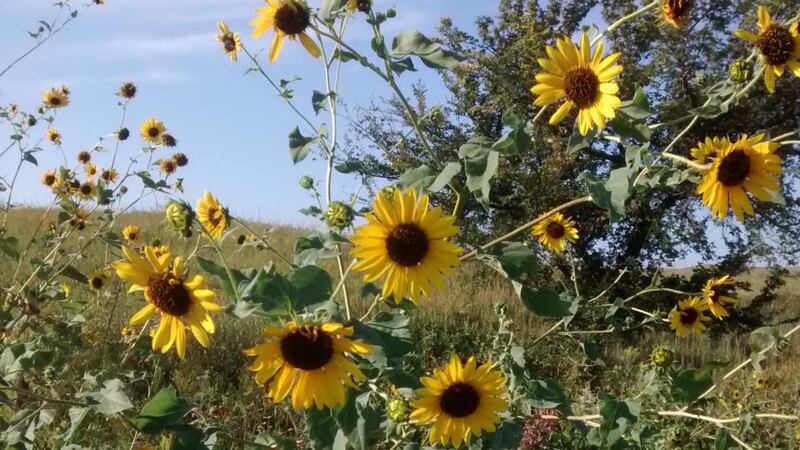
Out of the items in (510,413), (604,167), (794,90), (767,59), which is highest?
(794,90)

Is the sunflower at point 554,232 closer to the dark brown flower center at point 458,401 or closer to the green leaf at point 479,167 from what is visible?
the dark brown flower center at point 458,401

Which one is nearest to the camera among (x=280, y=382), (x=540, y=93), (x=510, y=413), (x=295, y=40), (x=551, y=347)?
(x=280, y=382)

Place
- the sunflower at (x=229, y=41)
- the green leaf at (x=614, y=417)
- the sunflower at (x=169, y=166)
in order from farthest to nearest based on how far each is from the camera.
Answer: the sunflower at (x=169, y=166)
the sunflower at (x=229, y=41)
the green leaf at (x=614, y=417)

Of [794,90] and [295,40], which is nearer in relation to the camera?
[295,40]

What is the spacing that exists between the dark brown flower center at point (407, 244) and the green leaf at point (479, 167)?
12 cm

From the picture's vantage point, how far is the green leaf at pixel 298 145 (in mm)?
1723

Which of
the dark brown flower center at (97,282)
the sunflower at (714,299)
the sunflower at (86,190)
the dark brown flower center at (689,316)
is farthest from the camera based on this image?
the sunflower at (86,190)

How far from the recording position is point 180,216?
1409 mm

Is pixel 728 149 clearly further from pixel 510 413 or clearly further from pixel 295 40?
pixel 295 40

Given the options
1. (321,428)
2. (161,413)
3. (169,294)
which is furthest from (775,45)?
(161,413)

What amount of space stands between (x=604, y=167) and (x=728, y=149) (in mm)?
5803

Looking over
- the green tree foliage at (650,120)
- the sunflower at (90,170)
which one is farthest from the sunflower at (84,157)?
the green tree foliage at (650,120)

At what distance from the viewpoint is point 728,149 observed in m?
1.74

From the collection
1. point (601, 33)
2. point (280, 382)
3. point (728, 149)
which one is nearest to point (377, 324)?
point (280, 382)
